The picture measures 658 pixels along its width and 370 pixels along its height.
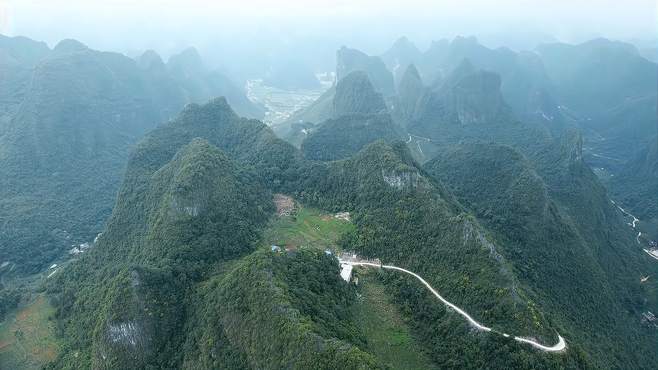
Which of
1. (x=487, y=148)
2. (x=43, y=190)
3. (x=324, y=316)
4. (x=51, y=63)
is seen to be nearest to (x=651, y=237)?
(x=487, y=148)

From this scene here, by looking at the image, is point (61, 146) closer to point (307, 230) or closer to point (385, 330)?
point (307, 230)

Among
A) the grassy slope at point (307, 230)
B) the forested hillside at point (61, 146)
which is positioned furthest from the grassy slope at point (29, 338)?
the grassy slope at point (307, 230)

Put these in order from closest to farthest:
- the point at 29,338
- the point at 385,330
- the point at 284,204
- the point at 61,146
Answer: the point at 385,330
the point at 29,338
the point at 284,204
the point at 61,146

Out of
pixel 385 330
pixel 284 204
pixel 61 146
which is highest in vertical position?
pixel 385 330

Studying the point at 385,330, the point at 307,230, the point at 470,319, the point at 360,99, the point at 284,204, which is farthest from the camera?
the point at 360,99

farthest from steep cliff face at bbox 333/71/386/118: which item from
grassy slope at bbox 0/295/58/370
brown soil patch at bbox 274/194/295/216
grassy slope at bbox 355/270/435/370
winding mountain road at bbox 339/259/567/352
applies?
grassy slope at bbox 0/295/58/370

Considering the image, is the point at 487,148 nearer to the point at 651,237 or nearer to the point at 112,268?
the point at 651,237

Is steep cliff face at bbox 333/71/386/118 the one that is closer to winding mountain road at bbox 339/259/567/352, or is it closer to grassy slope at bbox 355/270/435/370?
winding mountain road at bbox 339/259/567/352

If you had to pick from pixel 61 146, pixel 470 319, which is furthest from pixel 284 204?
pixel 61 146

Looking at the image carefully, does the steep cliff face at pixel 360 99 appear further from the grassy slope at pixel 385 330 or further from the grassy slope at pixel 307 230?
the grassy slope at pixel 385 330
